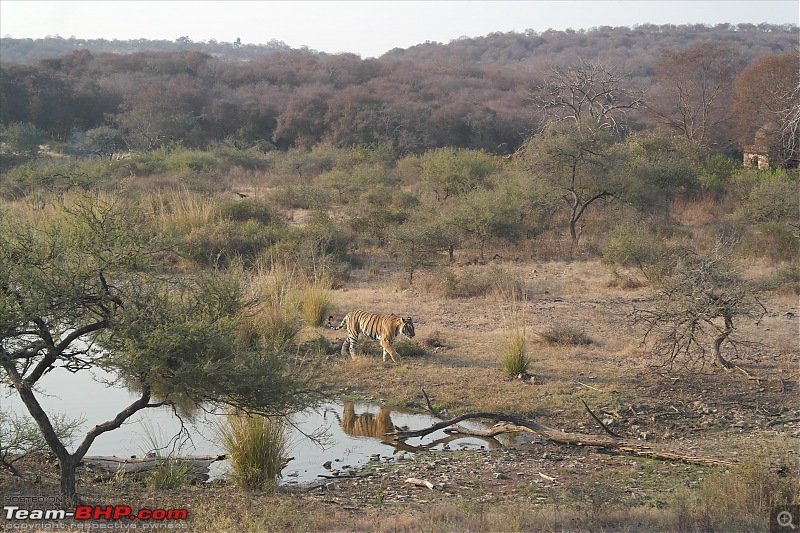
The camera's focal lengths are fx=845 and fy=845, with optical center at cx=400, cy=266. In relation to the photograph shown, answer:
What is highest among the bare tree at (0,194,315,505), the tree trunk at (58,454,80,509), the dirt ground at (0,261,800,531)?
the bare tree at (0,194,315,505)

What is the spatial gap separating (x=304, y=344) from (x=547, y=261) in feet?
27.5

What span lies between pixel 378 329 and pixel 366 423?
7.56 ft

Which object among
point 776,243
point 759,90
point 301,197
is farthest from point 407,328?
point 759,90

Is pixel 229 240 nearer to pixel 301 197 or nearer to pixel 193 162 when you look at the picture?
pixel 301 197

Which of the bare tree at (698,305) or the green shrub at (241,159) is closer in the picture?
the bare tree at (698,305)

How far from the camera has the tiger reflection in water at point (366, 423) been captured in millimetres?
9797

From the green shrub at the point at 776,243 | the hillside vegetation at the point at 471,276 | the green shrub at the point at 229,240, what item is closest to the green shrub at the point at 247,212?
the hillside vegetation at the point at 471,276

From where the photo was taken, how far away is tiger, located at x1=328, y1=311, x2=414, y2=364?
12094 millimetres

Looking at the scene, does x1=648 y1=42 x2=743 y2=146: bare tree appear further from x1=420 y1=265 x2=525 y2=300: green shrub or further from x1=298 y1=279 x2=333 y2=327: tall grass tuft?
x1=298 y1=279 x2=333 y2=327: tall grass tuft

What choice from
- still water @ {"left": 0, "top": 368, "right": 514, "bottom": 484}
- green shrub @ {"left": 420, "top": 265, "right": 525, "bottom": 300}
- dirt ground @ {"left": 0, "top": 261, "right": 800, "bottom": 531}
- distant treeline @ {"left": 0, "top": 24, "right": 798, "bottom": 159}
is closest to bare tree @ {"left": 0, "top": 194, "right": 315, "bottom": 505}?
dirt ground @ {"left": 0, "top": 261, "right": 800, "bottom": 531}

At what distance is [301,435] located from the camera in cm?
941

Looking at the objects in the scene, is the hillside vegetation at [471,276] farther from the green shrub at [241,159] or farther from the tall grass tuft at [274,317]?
the green shrub at [241,159]

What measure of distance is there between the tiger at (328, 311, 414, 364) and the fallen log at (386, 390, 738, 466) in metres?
2.38

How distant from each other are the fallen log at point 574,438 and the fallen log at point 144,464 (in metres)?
2.27
